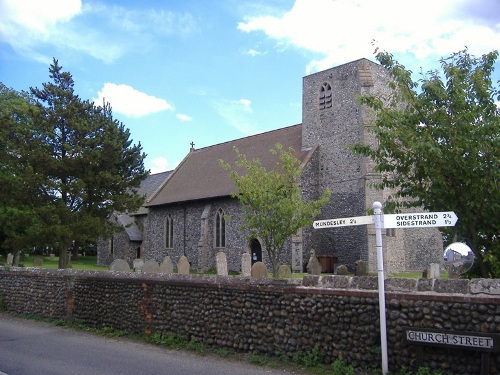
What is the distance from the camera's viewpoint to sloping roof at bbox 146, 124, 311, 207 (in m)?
29.8

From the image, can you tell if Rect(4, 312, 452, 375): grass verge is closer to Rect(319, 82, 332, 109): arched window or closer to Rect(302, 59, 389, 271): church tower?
Rect(302, 59, 389, 271): church tower

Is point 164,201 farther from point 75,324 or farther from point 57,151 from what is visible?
point 75,324

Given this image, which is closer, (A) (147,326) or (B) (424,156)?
(B) (424,156)

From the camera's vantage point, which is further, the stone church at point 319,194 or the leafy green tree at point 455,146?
the stone church at point 319,194

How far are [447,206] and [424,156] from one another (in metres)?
1.00

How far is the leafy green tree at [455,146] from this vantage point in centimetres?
827

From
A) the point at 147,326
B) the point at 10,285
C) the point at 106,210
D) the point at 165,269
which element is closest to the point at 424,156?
the point at 147,326

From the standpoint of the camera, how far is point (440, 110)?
29.1 ft

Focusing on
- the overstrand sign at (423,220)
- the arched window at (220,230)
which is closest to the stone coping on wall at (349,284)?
the overstrand sign at (423,220)

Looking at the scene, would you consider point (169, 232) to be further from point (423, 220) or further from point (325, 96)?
point (423, 220)

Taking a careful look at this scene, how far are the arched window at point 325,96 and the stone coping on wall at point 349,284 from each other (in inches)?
777

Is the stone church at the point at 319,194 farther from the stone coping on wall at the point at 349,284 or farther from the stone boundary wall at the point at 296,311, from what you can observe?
the stone coping on wall at the point at 349,284

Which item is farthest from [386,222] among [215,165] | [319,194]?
[215,165]

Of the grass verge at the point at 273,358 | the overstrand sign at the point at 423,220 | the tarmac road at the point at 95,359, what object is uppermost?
the overstrand sign at the point at 423,220
